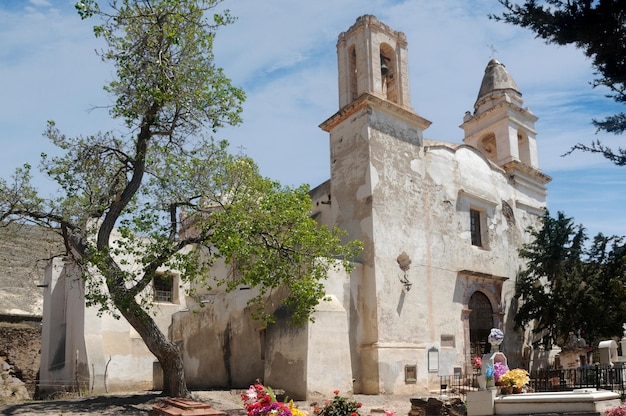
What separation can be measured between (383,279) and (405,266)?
1.02 m

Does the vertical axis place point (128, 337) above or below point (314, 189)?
below

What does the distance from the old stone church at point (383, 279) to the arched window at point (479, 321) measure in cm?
4

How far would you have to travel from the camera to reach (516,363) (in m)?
20.2

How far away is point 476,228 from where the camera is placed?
2070 centimetres

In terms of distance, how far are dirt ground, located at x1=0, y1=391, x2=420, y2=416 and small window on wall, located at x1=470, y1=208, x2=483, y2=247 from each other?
784 cm

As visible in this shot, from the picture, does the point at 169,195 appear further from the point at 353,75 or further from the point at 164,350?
the point at 353,75

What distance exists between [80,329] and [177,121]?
9254mm

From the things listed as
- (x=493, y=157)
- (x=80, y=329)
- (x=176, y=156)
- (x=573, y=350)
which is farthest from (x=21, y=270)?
(x=573, y=350)

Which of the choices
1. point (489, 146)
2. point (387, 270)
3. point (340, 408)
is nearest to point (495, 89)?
point (489, 146)

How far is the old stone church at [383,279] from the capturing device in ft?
50.2

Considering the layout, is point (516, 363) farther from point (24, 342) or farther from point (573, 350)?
point (24, 342)

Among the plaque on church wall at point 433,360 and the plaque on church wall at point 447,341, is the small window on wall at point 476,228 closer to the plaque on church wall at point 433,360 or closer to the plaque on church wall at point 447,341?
the plaque on church wall at point 447,341

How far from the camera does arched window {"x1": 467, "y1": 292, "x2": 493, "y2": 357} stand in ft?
62.5

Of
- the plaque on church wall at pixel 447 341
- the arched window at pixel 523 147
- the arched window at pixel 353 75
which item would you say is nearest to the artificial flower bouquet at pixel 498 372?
the plaque on church wall at pixel 447 341
